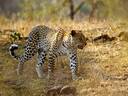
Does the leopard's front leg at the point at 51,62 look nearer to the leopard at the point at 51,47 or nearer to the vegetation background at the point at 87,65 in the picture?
the leopard at the point at 51,47

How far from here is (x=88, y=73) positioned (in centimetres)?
1097

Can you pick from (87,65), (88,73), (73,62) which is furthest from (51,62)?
(87,65)

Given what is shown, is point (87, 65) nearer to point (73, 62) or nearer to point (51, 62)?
point (73, 62)

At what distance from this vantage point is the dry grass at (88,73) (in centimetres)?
1009

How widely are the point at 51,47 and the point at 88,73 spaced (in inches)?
35.0

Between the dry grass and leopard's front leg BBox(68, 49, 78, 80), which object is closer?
the dry grass

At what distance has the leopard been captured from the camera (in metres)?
10.6

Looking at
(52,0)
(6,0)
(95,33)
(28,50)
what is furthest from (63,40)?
(6,0)

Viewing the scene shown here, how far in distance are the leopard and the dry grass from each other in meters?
0.21

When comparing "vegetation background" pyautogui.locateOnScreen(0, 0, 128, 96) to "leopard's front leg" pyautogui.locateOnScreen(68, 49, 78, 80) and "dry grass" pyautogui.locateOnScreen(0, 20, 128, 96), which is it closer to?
"dry grass" pyautogui.locateOnScreen(0, 20, 128, 96)

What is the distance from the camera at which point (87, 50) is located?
41.1ft

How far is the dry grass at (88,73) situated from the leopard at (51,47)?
205 mm

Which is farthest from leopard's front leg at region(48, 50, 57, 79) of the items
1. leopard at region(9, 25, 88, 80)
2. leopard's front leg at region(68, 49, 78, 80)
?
leopard's front leg at region(68, 49, 78, 80)

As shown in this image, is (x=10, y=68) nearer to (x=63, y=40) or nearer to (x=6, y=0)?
(x=63, y=40)
